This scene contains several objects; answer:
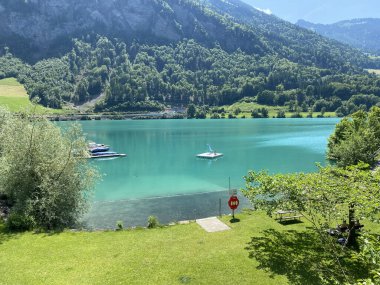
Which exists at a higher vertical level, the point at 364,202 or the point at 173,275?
the point at 364,202

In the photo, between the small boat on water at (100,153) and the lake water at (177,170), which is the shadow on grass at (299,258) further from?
the small boat on water at (100,153)

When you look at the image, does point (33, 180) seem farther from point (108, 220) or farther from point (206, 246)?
point (206, 246)

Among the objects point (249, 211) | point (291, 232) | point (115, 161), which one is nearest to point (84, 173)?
point (249, 211)

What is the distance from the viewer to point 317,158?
8575 centimetres

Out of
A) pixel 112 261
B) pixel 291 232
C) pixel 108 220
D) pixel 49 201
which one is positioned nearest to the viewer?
pixel 112 261

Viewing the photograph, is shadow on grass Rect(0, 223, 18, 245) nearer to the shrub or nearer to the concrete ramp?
the shrub

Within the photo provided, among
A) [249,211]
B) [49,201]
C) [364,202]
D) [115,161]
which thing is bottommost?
[115,161]

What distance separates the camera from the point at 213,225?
1087 inches

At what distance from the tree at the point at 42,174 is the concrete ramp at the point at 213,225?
12.6 meters

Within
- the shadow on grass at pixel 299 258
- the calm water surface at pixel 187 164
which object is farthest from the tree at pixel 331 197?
the calm water surface at pixel 187 164

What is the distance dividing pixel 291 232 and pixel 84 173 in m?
20.2

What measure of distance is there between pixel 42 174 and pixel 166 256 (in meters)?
15.0

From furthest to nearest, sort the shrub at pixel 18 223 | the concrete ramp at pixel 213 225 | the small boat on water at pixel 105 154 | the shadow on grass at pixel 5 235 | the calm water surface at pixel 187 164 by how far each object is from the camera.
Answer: the small boat on water at pixel 105 154 → the calm water surface at pixel 187 164 → the concrete ramp at pixel 213 225 → the shrub at pixel 18 223 → the shadow on grass at pixel 5 235

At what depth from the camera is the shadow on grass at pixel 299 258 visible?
719 inches
